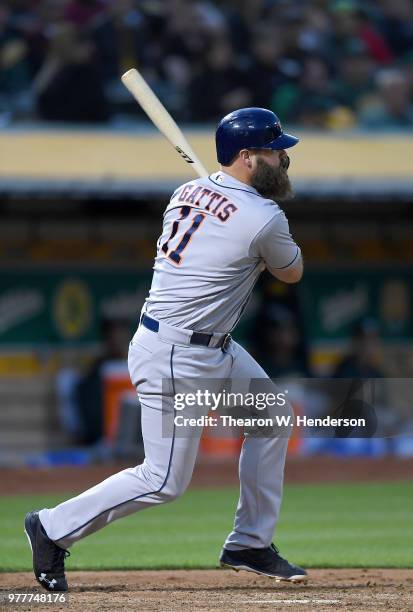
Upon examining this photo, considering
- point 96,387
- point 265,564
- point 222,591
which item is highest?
point 96,387

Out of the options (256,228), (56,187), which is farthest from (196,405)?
(56,187)

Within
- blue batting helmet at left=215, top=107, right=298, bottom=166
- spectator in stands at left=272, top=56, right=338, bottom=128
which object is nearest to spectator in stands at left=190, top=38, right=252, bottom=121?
spectator in stands at left=272, top=56, right=338, bottom=128

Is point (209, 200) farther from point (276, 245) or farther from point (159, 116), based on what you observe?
point (159, 116)

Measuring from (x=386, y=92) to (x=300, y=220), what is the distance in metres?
1.58

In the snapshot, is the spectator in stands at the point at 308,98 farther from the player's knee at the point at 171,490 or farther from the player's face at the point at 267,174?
the player's knee at the point at 171,490

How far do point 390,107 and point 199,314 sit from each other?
8.57 metres

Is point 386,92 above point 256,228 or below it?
above

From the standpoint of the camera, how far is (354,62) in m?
13.3

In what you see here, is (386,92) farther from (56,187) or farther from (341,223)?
(56,187)

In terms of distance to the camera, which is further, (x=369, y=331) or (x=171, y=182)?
(x=369, y=331)

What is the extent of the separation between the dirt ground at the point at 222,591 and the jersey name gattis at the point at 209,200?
1474 mm

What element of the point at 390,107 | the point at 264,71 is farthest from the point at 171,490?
the point at 390,107

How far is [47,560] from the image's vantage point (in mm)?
4910

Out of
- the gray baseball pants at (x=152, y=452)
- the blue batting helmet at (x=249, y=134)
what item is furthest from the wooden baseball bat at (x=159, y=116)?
the gray baseball pants at (x=152, y=452)
